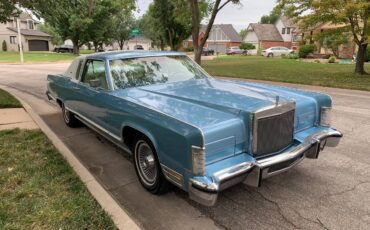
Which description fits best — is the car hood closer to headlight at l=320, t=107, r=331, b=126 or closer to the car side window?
headlight at l=320, t=107, r=331, b=126

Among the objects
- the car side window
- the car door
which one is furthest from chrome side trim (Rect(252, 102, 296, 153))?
the car side window

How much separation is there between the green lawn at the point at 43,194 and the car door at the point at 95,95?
2.47 ft

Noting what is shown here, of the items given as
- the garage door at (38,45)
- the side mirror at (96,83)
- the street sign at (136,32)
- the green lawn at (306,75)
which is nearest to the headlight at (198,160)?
the side mirror at (96,83)

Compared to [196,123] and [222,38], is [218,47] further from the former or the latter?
[196,123]

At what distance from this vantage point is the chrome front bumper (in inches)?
111

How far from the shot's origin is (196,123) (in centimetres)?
299

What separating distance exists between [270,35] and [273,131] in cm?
6599

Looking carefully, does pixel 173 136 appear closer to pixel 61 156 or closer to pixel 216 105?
pixel 216 105

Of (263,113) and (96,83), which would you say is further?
(96,83)

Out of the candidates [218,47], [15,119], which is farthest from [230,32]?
[15,119]

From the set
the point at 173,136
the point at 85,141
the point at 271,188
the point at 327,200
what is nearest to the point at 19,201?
the point at 173,136

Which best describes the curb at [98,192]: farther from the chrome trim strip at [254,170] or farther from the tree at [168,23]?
the tree at [168,23]

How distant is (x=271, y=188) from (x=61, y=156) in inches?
119

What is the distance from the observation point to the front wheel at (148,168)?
355 centimetres
